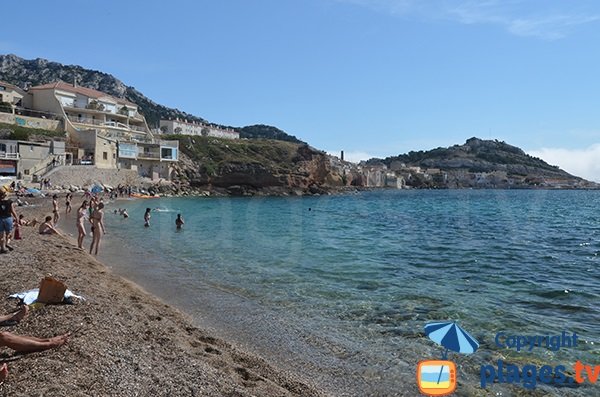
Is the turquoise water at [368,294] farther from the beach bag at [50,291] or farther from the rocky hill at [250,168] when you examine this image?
the rocky hill at [250,168]

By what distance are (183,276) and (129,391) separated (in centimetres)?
939

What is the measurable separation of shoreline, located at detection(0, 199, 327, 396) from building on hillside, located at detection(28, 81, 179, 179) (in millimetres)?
57350

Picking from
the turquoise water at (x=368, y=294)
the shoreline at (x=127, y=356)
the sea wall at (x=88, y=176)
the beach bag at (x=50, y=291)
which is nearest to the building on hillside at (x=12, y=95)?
the sea wall at (x=88, y=176)

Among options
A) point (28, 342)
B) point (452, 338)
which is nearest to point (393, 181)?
point (452, 338)

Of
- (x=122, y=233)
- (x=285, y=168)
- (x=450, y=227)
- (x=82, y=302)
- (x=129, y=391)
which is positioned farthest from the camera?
(x=285, y=168)

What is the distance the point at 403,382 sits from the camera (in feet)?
22.1

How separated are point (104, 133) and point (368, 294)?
→ 217 ft

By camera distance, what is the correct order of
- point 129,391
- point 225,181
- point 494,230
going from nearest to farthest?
point 129,391
point 494,230
point 225,181

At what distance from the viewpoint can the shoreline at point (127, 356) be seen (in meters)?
5.07

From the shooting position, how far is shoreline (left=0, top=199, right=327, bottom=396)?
5.07m

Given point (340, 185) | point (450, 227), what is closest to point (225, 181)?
point (340, 185)

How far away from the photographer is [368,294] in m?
12.1

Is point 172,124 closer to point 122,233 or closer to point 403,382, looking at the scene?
point 122,233

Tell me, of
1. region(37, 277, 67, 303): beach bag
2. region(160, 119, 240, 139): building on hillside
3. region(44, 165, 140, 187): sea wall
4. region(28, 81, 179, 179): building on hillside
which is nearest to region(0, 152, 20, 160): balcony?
region(44, 165, 140, 187): sea wall
